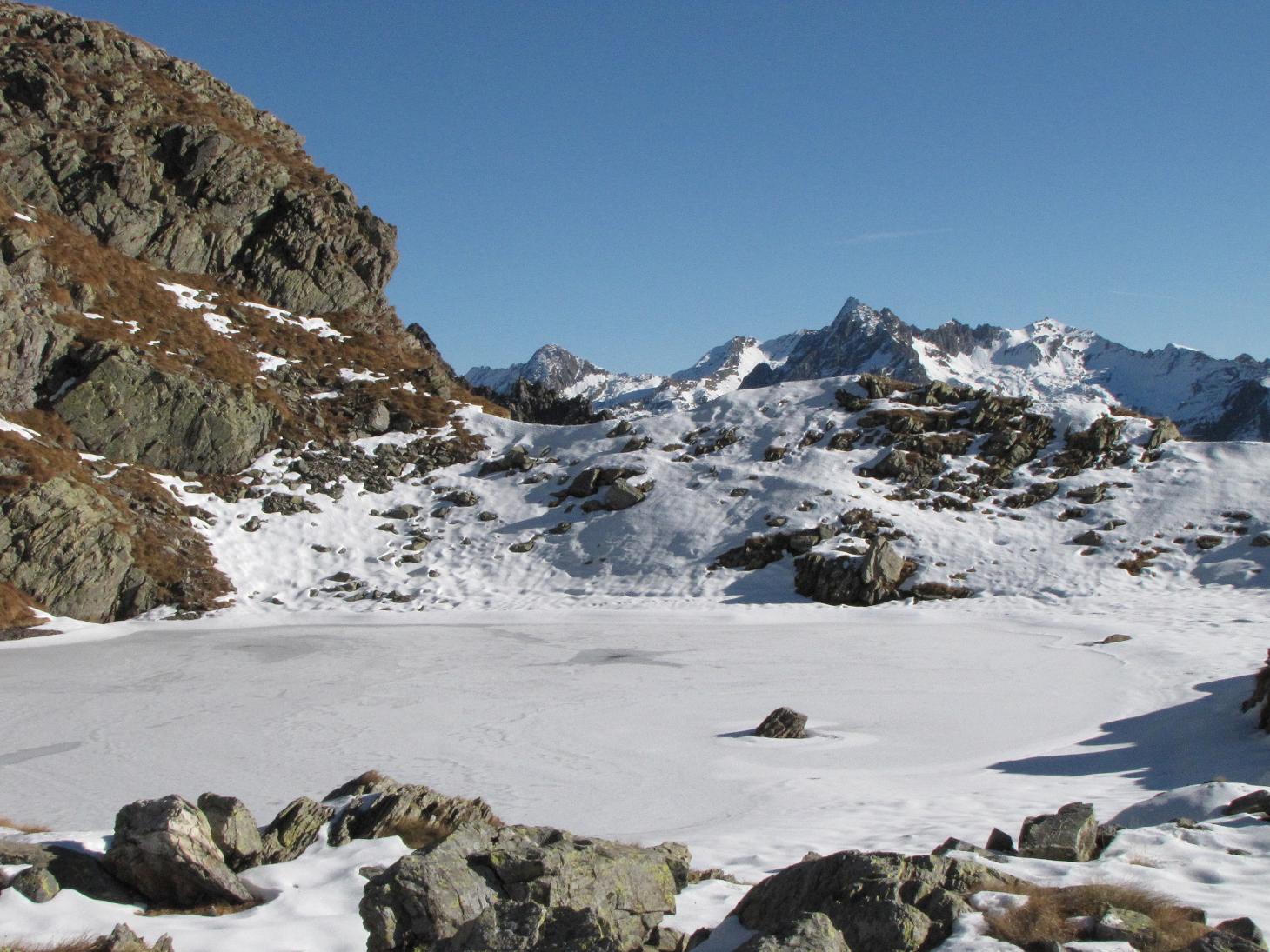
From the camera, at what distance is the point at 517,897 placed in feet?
22.9

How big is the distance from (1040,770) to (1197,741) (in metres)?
3.20

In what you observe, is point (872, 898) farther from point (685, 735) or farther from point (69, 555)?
point (69, 555)

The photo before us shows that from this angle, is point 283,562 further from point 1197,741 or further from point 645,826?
point 1197,741

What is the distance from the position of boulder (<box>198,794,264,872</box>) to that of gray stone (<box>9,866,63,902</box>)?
1389 mm

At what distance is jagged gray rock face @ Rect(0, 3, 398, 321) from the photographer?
171ft

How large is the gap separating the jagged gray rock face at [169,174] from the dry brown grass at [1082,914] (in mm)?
59447

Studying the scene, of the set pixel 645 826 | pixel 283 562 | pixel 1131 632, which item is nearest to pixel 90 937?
pixel 645 826

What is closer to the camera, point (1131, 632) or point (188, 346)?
point (1131, 632)

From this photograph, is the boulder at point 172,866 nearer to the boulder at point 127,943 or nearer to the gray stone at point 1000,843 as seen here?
the boulder at point 127,943

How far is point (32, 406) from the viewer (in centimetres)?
3962

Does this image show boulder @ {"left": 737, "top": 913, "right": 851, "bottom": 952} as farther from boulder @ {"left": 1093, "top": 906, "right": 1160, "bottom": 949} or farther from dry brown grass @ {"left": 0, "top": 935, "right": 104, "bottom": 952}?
dry brown grass @ {"left": 0, "top": 935, "right": 104, "bottom": 952}

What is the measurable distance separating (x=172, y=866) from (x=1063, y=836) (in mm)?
8433

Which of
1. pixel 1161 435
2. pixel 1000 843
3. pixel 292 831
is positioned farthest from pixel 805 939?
pixel 1161 435

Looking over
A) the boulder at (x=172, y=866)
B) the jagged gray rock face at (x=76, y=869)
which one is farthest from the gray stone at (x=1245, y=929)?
the jagged gray rock face at (x=76, y=869)
